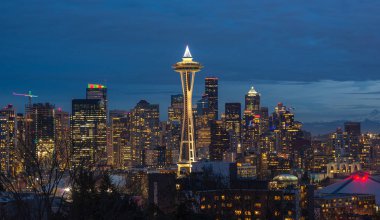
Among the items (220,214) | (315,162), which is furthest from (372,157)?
(220,214)

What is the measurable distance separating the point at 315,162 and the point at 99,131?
35417 mm

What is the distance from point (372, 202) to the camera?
212ft

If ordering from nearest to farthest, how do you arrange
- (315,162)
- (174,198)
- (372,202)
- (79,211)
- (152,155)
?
(79,211) → (174,198) → (372,202) → (152,155) → (315,162)

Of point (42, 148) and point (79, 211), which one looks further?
point (42, 148)

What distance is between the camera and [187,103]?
77.0 m

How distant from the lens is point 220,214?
47.3m

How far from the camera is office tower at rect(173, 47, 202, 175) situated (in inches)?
3068

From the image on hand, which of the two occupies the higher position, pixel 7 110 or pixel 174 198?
pixel 7 110

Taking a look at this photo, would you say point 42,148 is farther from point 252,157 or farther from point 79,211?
point 252,157

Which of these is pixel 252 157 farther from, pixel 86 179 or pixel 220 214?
pixel 86 179

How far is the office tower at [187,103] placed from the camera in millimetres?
77938

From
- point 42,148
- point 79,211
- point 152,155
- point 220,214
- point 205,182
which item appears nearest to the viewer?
point 79,211

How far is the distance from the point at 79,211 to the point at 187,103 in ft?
207

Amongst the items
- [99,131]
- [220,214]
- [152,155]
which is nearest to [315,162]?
[152,155]
